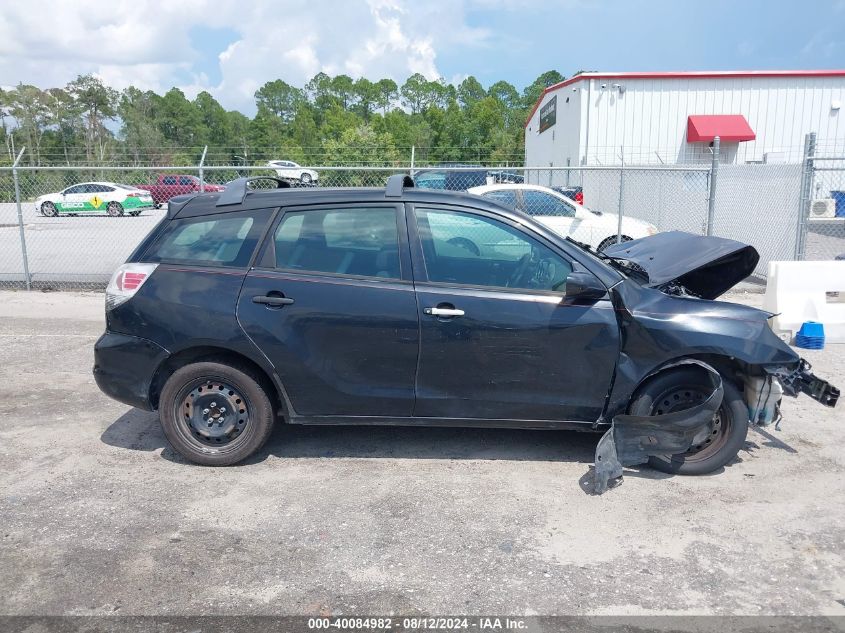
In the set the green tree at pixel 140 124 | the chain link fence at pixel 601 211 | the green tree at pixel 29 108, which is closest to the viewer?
the chain link fence at pixel 601 211

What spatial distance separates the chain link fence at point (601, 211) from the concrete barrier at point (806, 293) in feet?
9.71

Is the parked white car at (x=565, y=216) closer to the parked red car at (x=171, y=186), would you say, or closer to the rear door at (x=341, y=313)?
the rear door at (x=341, y=313)

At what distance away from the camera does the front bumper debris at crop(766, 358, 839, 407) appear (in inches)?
173

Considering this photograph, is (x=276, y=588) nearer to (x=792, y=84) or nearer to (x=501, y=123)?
(x=792, y=84)

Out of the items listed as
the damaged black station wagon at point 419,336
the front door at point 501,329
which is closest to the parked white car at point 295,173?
the damaged black station wagon at point 419,336

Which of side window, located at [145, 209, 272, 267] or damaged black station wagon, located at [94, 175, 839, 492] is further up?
side window, located at [145, 209, 272, 267]

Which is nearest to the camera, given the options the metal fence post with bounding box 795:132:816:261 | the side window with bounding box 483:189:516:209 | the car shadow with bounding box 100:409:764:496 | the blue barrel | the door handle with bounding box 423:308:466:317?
the door handle with bounding box 423:308:466:317

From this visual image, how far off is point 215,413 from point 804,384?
3.78 meters

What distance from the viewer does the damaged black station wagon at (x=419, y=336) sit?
4.37 metres

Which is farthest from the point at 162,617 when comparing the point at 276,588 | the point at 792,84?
the point at 792,84

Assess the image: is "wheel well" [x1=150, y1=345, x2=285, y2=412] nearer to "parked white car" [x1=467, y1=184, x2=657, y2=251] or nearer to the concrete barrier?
the concrete barrier

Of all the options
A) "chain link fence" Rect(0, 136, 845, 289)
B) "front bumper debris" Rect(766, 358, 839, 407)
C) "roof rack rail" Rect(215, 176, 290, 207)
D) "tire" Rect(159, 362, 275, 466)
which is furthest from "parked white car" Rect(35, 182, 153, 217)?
"front bumper debris" Rect(766, 358, 839, 407)

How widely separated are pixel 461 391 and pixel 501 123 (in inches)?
2937

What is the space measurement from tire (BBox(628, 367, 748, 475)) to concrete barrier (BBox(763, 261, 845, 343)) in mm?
3899
